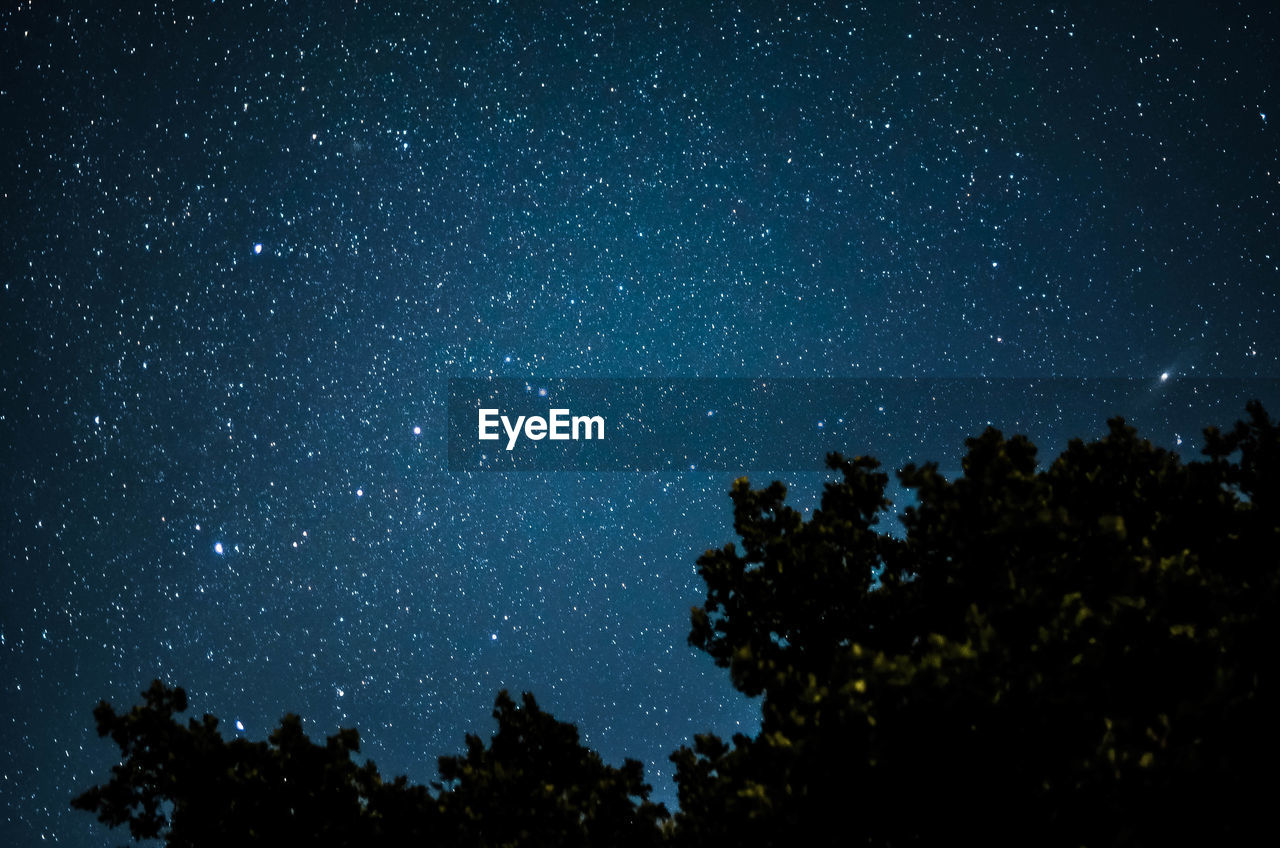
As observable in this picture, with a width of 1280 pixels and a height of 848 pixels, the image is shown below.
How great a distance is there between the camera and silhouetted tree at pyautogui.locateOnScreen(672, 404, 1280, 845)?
452cm

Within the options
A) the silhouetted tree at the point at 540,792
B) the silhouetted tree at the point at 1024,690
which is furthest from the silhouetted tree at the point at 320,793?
the silhouetted tree at the point at 1024,690

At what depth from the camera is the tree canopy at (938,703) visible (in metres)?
4.68

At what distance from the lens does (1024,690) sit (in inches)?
194

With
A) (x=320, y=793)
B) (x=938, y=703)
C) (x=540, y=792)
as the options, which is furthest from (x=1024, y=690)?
(x=320, y=793)

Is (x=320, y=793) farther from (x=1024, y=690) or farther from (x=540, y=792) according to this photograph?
(x=1024, y=690)

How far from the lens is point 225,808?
7977 millimetres

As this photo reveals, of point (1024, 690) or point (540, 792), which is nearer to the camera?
point (1024, 690)

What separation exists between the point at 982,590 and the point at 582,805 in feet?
14.5

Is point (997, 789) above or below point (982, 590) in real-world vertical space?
below

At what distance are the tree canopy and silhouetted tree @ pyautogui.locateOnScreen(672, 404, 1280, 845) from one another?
2 cm

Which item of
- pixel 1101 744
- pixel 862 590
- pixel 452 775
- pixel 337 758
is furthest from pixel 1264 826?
pixel 337 758

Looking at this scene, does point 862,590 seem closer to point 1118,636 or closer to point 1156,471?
point 1118,636

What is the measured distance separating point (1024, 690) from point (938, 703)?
548 mm

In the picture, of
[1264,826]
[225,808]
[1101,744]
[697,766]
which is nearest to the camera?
[1264,826]
